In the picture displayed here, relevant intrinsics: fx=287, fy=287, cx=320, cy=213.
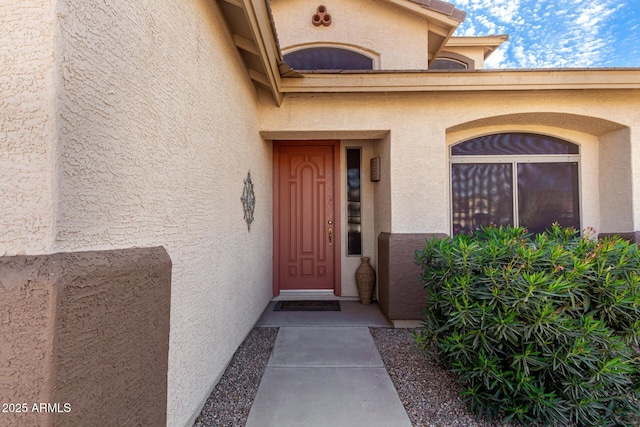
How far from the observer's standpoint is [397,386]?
2.86 metres

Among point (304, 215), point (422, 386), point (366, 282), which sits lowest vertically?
point (422, 386)

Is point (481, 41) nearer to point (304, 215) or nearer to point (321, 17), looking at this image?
point (321, 17)

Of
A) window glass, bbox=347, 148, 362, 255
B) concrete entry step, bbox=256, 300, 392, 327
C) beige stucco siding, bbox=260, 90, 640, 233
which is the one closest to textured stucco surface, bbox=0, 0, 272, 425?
concrete entry step, bbox=256, 300, 392, 327

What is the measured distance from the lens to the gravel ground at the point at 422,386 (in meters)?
2.42

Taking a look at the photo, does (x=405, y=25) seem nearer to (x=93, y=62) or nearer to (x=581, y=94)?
(x=581, y=94)

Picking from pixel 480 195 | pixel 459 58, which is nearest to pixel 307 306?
pixel 480 195

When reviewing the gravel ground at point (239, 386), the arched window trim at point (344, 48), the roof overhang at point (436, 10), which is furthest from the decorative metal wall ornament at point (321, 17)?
the gravel ground at point (239, 386)

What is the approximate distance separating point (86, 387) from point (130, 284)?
44cm

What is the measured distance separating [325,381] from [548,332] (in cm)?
199

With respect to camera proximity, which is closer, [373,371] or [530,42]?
[373,371]

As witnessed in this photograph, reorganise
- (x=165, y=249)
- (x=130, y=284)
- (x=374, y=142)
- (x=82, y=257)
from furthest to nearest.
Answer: (x=374, y=142) < (x=165, y=249) < (x=130, y=284) < (x=82, y=257)

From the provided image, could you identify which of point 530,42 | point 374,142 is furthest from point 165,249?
point 530,42

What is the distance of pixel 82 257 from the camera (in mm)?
1169

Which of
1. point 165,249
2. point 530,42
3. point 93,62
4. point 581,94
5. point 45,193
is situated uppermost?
point 530,42
